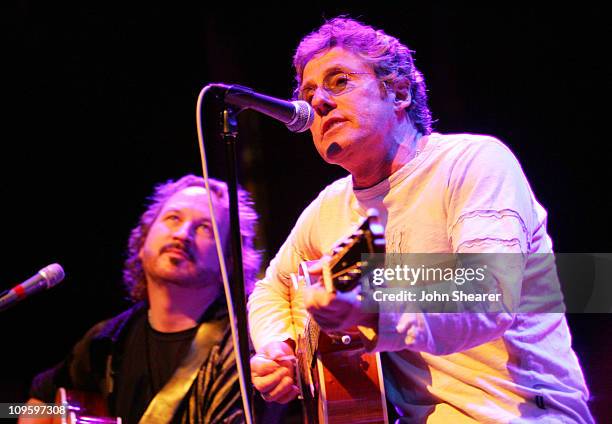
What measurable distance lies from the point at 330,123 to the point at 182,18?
266 centimetres

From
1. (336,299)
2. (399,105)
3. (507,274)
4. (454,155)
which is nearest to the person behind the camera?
(336,299)

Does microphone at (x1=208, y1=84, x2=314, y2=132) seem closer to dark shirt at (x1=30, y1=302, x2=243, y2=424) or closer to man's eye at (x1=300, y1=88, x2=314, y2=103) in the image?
man's eye at (x1=300, y1=88, x2=314, y2=103)

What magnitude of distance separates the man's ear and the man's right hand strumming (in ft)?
3.56

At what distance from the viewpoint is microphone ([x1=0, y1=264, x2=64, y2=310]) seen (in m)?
2.21

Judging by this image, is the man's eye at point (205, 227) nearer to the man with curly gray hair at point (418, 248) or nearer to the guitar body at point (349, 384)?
the man with curly gray hair at point (418, 248)

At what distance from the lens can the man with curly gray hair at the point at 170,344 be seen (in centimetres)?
320

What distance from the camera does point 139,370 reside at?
3.44m


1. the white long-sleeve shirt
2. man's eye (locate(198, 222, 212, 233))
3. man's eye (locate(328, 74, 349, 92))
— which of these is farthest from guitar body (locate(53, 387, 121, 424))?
man's eye (locate(328, 74, 349, 92))

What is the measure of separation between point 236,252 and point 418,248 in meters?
0.68

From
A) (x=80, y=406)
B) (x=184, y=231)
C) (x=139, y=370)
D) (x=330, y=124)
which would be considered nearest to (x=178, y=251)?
(x=184, y=231)

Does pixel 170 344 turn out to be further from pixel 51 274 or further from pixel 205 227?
pixel 51 274

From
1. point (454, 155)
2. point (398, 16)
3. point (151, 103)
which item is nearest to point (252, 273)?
point (151, 103)

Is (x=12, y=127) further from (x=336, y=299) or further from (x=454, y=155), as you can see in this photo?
(x=336, y=299)

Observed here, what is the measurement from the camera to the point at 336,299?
1.32m
